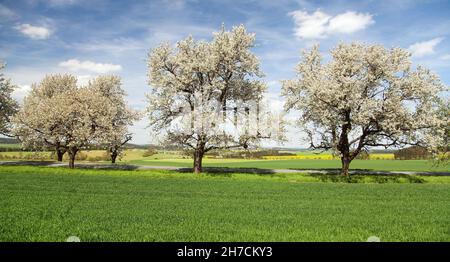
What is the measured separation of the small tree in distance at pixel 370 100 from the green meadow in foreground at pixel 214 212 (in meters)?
11.8

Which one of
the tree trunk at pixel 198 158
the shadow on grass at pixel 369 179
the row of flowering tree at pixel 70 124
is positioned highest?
the row of flowering tree at pixel 70 124

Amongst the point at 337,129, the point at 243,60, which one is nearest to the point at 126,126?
the point at 243,60

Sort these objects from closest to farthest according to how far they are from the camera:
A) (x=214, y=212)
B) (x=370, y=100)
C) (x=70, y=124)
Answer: (x=214, y=212)
(x=370, y=100)
(x=70, y=124)

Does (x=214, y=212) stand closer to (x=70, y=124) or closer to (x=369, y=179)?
(x=369, y=179)

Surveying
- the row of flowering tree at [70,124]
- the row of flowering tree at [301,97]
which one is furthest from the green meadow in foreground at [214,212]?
the row of flowering tree at [70,124]

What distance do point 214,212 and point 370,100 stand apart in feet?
91.5

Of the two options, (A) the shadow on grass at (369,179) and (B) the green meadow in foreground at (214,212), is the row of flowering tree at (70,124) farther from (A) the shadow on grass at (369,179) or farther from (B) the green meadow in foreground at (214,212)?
(A) the shadow on grass at (369,179)

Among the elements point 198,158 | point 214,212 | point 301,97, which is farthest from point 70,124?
point 214,212

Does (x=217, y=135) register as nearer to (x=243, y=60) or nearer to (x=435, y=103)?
(x=243, y=60)

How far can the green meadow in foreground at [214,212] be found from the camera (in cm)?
1575

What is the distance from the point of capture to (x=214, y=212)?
69.9ft

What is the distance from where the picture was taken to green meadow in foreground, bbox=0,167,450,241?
51.7 feet
